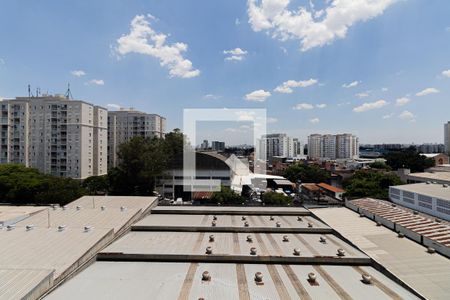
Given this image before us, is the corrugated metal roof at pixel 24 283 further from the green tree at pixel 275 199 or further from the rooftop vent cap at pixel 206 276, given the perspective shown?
the green tree at pixel 275 199

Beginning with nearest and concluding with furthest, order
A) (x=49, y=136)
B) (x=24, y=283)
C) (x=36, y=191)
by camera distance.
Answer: (x=24, y=283), (x=36, y=191), (x=49, y=136)

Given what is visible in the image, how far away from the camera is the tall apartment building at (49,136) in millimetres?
38062

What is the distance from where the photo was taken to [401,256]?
32.5 ft

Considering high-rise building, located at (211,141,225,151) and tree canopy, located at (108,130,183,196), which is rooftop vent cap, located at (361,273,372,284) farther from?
high-rise building, located at (211,141,225,151)

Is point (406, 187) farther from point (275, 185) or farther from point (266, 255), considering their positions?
point (275, 185)

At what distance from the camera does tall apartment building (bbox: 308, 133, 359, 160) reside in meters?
106

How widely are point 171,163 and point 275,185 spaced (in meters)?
14.6

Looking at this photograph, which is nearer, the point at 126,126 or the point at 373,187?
the point at 373,187

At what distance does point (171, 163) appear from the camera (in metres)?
30.1

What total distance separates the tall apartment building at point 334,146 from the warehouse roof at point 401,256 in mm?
93507

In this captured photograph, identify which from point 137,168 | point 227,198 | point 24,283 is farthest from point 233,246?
point 137,168

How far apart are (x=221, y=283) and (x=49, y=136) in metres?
40.1

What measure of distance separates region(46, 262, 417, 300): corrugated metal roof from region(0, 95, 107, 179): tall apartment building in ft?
112

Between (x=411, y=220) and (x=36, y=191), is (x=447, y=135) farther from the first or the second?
(x=36, y=191)
